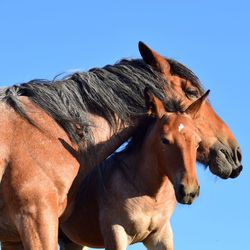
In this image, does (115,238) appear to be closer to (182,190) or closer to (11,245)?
(182,190)

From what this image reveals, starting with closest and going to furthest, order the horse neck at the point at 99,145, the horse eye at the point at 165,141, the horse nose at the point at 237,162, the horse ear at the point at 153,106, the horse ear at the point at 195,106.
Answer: the horse neck at the point at 99,145 < the horse eye at the point at 165,141 < the horse ear at the point at 153,106 < the horse ear at the point at 195,106 < the horse nose at the point at 237,162

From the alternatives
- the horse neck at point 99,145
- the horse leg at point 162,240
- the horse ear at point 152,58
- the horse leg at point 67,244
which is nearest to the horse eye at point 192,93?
the horse ear at point 152,58

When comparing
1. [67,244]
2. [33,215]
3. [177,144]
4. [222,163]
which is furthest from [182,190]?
[67,244]

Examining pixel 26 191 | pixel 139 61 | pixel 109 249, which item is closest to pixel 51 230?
pixel 26 191

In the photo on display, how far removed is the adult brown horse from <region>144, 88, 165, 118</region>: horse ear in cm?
7

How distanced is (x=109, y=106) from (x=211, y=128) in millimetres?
1260

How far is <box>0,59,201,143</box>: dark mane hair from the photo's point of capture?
16.1ft

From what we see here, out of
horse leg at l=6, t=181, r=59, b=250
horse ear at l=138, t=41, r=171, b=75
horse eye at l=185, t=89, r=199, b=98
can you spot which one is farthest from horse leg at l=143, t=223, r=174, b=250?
horse leg at l=6, t=181, r=59, b=250

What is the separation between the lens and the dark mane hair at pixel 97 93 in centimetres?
491

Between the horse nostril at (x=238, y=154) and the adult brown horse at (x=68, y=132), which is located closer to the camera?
the adult brown horse at (x=68, y=132)

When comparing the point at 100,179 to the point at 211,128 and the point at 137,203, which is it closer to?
the point at 137,203

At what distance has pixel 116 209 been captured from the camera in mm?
5660

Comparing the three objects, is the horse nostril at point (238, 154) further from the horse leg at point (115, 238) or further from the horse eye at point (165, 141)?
the horse leg at point (115, 238)

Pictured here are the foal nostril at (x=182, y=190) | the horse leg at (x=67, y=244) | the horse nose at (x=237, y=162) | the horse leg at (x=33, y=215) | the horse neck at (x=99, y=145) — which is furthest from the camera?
the horse leg at (x=67, y=244)
